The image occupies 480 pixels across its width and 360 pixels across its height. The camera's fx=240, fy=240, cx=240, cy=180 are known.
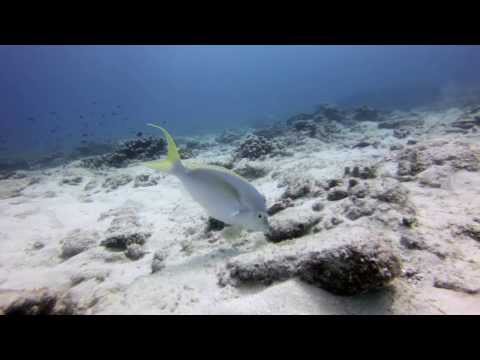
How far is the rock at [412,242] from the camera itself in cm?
257

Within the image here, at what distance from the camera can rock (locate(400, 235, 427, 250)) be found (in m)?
2.57

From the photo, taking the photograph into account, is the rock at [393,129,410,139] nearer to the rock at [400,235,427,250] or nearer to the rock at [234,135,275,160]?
the rock at [234,135,275,160]

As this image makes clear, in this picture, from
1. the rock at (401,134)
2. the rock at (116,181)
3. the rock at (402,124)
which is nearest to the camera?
the rock at (116,181)

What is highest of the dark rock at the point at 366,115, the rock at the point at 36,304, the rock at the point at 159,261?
the dark rock at the point at 366,115

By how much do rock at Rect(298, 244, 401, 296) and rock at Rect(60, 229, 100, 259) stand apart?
3.97 meters

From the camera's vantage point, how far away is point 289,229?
117 inches

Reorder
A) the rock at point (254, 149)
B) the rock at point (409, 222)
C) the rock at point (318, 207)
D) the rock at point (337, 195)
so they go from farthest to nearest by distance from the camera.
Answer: the rock at point (254, 149) → the rock at point (337, 195) → the rock at point (318, 207) → the rock at point (409, 222)

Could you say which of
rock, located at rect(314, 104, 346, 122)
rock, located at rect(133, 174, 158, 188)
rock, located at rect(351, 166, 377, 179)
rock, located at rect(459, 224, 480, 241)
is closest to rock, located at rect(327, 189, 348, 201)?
rock, located at rect(351, 166, 377, 179)

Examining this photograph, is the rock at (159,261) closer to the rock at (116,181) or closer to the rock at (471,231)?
the rock at (471,231)

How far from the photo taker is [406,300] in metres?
1.89

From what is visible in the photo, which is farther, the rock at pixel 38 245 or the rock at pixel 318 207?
the rock at pixel 38 245

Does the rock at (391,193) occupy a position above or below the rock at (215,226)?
above

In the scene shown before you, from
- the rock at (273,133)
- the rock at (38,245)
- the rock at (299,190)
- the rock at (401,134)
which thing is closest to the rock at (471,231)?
the rock at (299,190)

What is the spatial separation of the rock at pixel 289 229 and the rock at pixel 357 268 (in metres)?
1.01
